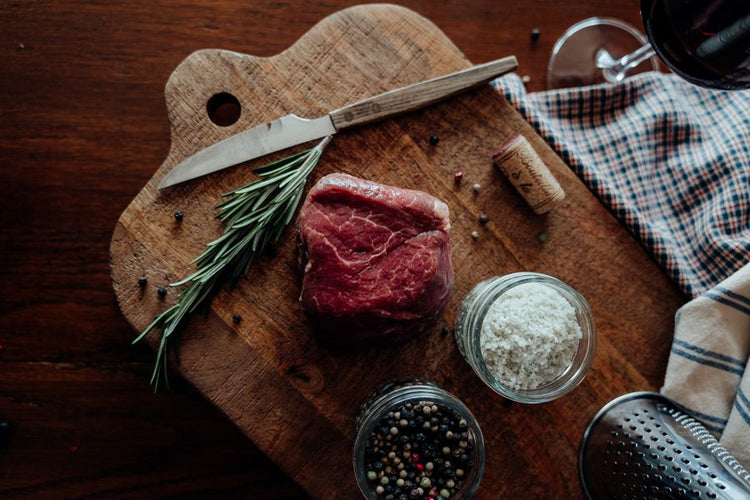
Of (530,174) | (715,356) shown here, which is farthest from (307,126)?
(715,356)

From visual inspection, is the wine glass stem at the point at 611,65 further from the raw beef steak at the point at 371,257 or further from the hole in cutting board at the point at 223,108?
the hole in cutting board at the point at 223,108

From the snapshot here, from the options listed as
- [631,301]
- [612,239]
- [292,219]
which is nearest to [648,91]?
[612,239]

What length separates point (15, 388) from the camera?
92.2 inches

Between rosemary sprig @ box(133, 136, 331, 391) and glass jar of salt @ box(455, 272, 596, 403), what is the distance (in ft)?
2.60

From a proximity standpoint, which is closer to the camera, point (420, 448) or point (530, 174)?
point (420, 448)

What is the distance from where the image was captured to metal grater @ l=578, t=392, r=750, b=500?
1777 mm

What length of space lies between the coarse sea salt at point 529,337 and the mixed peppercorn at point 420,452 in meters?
0.25

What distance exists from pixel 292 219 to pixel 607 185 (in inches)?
49.7

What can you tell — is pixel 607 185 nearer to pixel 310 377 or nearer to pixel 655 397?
pixel 655 397

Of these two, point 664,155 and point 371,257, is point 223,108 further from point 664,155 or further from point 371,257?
point 664,155

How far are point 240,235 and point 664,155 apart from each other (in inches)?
71.4

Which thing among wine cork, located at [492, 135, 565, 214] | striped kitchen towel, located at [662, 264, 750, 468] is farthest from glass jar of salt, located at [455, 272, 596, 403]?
striped kitchen towel, located at [662, 264, 750, 468]

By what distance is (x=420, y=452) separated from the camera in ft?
6.10

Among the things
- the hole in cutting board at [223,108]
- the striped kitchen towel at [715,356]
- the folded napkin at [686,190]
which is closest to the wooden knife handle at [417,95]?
the folded napkin at [686,190]
